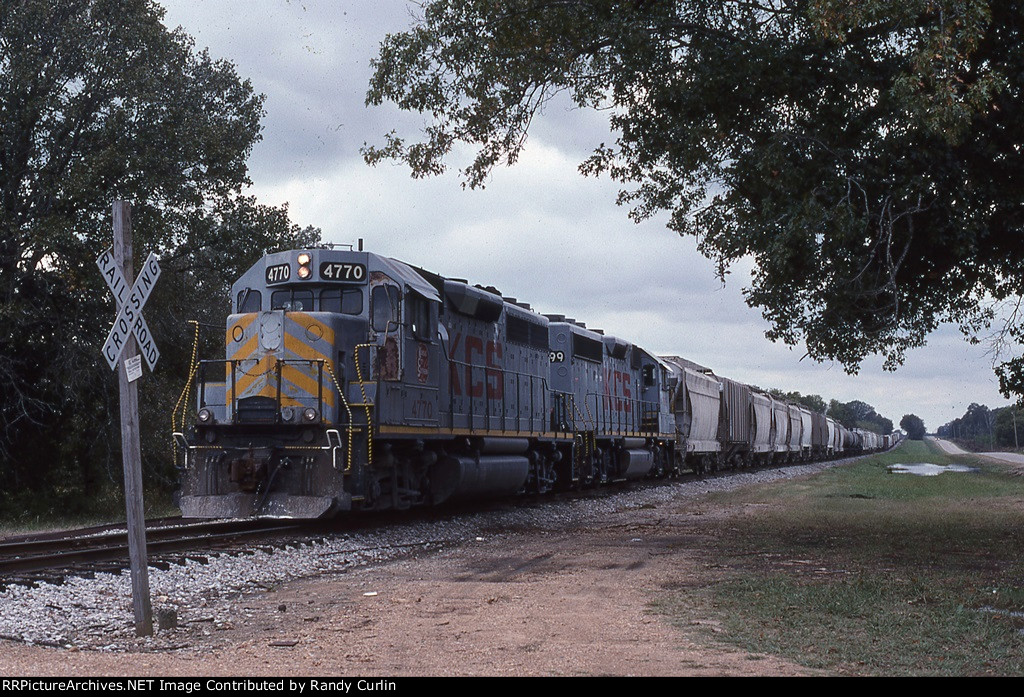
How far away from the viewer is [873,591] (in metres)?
11.0

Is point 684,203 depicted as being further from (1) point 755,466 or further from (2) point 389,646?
(1) point 755,466

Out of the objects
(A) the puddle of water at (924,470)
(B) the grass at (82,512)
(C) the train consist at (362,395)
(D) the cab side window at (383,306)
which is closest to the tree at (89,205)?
(B) the grass at (82,512)

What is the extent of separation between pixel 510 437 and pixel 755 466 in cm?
3176

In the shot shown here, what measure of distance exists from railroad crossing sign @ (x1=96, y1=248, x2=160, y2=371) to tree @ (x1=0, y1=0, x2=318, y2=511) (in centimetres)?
1420

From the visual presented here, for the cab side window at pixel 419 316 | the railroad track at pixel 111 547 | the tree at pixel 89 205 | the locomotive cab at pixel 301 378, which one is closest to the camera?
the railroad track at pixel 111 547

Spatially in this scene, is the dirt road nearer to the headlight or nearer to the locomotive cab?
the locomotive cab

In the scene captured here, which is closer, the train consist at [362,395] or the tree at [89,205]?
the train consist at [362,395]

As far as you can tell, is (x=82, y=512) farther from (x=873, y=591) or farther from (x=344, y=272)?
A: (x=873, y=591)

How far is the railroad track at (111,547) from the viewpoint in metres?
11.5

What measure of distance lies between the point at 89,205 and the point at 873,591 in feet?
62.3

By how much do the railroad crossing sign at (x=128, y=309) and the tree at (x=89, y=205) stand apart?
14.2 meters

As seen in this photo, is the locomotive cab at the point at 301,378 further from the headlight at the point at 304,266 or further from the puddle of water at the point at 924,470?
the puddle of water at the point at 924,470

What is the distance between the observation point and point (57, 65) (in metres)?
23.9

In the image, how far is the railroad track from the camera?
1148 cm
